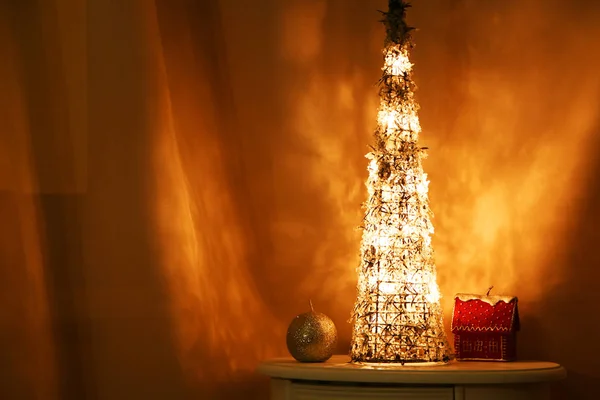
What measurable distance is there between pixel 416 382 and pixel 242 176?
77cm

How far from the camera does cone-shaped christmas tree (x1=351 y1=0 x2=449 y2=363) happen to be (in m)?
1.73

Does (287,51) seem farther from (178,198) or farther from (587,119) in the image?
(587,119)

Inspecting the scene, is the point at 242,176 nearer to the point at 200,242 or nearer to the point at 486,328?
the point at 200,242

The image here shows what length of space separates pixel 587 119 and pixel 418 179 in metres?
0.47

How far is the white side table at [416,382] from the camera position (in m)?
1.57

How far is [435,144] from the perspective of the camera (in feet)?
6.77

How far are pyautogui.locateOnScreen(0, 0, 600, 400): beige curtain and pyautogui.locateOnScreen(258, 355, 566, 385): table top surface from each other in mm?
334

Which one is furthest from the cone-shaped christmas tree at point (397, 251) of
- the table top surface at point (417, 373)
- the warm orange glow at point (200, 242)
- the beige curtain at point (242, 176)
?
the warm orange glow at point (200, 242)

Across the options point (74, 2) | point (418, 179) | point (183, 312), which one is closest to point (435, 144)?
point (418, 179)

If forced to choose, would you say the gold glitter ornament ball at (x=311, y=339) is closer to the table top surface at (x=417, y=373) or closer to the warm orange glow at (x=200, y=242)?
the table top surface at (x=417, y=373)

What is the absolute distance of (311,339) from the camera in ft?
5.73

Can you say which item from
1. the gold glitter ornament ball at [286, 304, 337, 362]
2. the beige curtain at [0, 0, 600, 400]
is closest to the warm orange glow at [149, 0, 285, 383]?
the beige curtain at [0, 0, 600, 400]

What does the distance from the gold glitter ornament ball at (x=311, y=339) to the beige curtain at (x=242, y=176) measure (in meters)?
0.31

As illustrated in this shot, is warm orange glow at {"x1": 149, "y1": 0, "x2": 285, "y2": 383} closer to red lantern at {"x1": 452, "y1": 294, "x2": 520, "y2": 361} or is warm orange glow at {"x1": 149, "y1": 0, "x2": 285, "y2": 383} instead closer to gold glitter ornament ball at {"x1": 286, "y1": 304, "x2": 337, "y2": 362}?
gold glitter ornament ball at {"x1": 286, "y1": 304, "x2": 337, "y2": 362}
